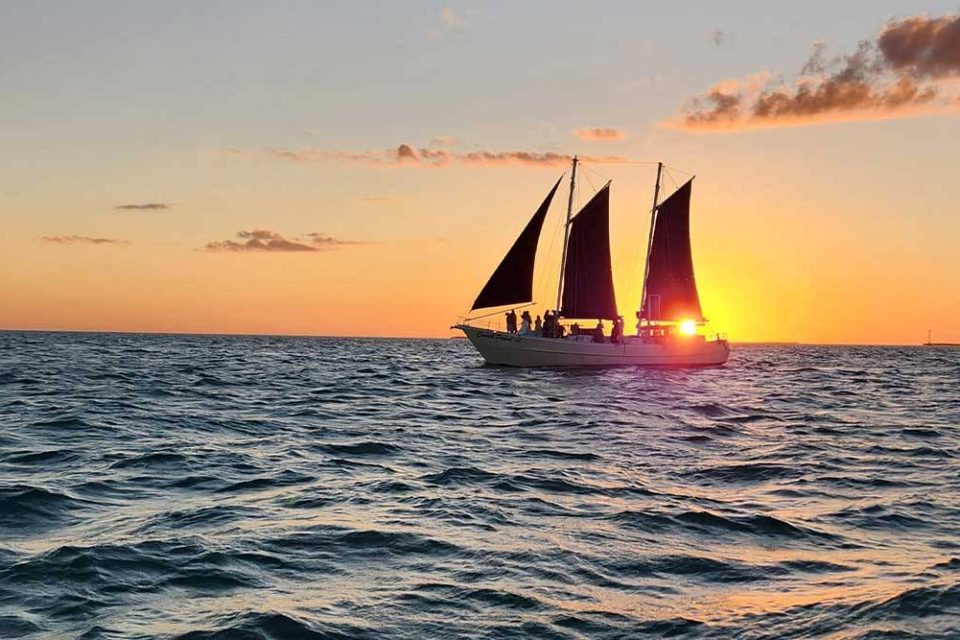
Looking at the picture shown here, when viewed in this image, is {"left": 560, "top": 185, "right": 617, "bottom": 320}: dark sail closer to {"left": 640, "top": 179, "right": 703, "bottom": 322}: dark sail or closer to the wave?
{"left": 640, "top": 179, "right": 703, "bottom": 322}: dark sail

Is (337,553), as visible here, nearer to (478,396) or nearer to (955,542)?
(955,542)

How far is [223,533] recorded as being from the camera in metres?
11.5

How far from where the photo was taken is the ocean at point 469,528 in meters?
8.38

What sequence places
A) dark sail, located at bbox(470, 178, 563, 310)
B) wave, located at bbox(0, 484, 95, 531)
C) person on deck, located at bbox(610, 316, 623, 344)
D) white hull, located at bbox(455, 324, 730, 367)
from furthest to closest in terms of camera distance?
1. person on deck, located at bbox(610, 316, 623, 344)
2. white hull, located at bbox(455, 324, 730, 367)
3. dark sail, located at bbox(470, 178, 563, 310)
4. wave, located at bbox(0, 484, 95, 531)

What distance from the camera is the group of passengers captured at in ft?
219

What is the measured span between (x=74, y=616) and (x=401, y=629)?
308 cm

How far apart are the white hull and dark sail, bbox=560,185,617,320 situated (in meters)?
2.35

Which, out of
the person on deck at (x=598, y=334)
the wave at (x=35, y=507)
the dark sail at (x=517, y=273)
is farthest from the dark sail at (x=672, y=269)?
the wave at (x=35, y=507)

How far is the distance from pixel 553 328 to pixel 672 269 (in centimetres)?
1176

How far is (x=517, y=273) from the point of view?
6372 centimetres

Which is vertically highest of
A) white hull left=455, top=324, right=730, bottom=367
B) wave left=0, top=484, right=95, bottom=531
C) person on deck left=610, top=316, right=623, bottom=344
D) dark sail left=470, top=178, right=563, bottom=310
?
dark sail left=470, top=178, right=563, bottom=310

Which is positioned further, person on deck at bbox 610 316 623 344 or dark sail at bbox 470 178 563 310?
person on deck at bbox 610 316 623 344

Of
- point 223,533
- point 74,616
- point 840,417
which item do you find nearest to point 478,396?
point 840,417

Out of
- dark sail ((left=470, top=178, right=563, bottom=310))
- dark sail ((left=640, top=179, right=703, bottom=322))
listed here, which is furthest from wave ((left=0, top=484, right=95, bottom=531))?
dark sail ((left=640, top=179, right=703, bottom=322))
